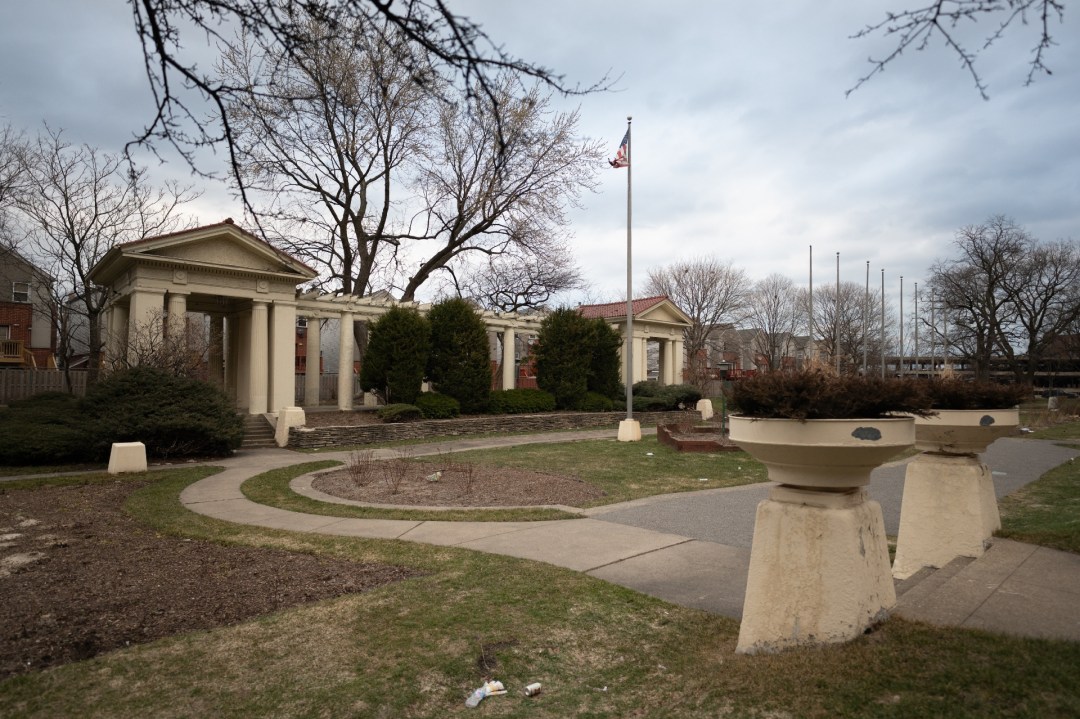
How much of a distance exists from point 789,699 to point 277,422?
66.5 ft

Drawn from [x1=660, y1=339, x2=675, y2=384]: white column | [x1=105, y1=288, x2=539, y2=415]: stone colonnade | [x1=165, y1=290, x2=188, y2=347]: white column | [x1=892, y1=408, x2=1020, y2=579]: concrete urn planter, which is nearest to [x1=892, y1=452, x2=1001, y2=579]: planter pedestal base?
[x1=892, y1=408, x2=1020, y2=579]: concrete urn planter

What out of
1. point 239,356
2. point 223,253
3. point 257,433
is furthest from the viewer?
point 239,356

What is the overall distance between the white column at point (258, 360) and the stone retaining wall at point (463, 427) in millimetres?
3937

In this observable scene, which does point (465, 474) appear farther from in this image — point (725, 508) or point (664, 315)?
point (664, 315)

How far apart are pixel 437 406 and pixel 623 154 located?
429 inches

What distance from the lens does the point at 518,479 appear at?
12.6 metres

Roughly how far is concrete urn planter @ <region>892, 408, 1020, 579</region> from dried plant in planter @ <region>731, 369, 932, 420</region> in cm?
207

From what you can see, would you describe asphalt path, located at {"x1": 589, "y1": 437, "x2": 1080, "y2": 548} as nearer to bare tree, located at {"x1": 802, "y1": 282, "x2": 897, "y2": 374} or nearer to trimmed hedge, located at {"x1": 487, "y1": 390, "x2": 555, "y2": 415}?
trimmed hedge, located at {"x1": 487, "y1": 390, "x2": 555, "y2": 415}

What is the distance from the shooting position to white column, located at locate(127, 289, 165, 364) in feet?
64.2

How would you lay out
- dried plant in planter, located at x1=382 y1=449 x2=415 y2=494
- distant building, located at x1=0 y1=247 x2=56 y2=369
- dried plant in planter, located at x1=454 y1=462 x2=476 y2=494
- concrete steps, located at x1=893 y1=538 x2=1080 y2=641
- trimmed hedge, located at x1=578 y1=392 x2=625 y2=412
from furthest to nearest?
1. distant building, located at x1=0 y1=247 x2=56 y2=369
2. trimmed hedge, located at x1=578 y1=392 x2=625 y2=412
3. dried plant in planter, located at x1=382 y1=449 x2=415 y2=494
4. dried plant in planter, located at x1=454 y1=462 x2=476 y2=494
5. concrete steps, located at x1=893 y1=538 x2=1080 y2=641

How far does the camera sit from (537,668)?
387cm

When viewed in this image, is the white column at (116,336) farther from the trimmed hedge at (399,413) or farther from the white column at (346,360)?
the trimmed hedge at (399,413)

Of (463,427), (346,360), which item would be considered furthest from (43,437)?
(463,427)

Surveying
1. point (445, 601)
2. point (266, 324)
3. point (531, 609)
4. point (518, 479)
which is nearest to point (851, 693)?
point (531, 609)
